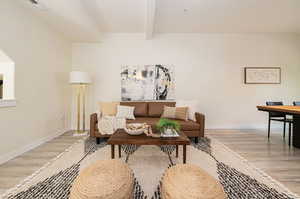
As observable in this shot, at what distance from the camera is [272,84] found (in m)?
4.48

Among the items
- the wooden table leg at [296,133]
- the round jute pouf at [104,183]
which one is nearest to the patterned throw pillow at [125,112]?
the round jute pouf at [104,183]

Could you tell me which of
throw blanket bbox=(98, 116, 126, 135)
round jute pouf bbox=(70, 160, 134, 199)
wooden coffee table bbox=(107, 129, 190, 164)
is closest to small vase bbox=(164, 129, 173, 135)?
wooden coffee table bbox=(107, 129, 190, 164)

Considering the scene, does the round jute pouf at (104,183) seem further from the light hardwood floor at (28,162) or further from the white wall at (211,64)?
the white wall at (211,64)

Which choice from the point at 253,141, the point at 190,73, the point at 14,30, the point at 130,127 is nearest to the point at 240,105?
the point at 253,141

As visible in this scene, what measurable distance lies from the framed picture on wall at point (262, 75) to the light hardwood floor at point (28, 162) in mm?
4858

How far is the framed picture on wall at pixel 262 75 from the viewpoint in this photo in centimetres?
445

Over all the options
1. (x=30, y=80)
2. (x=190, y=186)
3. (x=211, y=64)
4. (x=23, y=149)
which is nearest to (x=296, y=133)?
(x=211, y=64)

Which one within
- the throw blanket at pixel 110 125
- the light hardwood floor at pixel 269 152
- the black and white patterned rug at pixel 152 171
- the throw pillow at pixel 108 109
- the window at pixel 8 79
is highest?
the window at pixel 8 79

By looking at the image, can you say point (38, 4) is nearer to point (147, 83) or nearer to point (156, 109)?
point (147, 83)

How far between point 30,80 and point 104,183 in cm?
267

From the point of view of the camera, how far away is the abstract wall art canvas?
172 inches

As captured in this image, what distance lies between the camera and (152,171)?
77.9 inches

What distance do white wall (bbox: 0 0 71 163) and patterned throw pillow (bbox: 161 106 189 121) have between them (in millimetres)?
2581

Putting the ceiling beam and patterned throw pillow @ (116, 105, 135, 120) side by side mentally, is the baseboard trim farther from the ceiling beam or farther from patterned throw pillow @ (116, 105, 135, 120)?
the ceiling beam
